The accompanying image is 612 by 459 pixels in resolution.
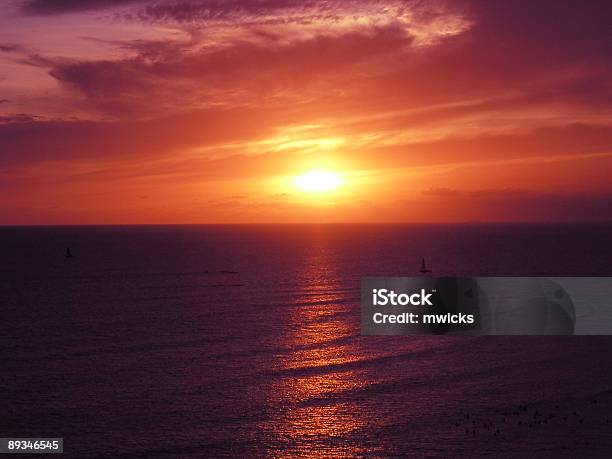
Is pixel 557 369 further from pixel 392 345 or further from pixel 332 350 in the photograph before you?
pixel 332 350

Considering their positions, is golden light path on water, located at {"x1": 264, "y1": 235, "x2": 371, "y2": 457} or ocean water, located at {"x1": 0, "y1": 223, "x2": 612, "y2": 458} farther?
ocean water, located at {"x1": 0, "y1": 223, "x2": 612, "y2": 458}

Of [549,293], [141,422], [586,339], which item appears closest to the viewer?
[141,422]

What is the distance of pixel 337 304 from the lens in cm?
10319

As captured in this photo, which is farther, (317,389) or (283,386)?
(283,386)

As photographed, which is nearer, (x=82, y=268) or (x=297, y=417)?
(x=297, y=417)

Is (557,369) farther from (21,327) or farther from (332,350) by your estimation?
(21,327)

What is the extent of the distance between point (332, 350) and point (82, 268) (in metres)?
130

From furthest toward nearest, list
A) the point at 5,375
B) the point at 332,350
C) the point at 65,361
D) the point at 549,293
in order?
1. the point at 549,293
2. the point at 332,350
3. the point at 65,361
4. the point at 5,375

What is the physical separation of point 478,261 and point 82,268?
11740 cm

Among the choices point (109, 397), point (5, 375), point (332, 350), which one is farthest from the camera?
point (332, 350)

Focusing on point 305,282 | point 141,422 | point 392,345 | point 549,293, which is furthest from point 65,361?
point 549,293

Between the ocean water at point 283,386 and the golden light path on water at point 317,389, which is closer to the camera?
the golden light path on water at point 317,389

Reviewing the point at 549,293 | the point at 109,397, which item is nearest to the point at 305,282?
the point at 549,293

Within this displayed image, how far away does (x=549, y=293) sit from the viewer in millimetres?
134125
